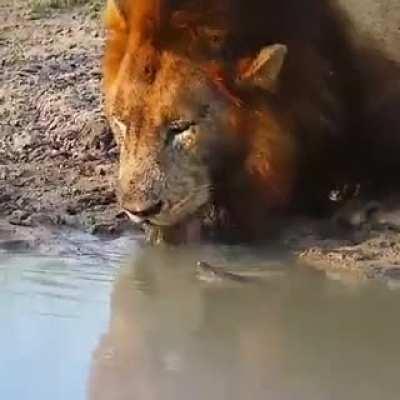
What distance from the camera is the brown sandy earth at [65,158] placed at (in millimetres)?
5043

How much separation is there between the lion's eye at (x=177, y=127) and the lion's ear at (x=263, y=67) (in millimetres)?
221

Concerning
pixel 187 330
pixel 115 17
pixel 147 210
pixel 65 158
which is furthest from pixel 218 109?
pixel 65 158

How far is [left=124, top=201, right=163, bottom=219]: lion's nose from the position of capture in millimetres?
4785

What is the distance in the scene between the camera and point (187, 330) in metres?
4.20

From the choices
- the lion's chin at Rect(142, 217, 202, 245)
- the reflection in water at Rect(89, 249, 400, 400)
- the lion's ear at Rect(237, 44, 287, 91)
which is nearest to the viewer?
the reflection in water at Rect(89, 249, 400, 400)

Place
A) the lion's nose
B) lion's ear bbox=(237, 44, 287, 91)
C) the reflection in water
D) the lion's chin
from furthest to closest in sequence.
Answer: the lion's chin
lion's ear bbox=(237, 44, 287, 91)
the lion's nose
the reflection in water

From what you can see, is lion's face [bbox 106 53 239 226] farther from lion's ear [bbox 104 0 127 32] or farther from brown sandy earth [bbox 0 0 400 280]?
brown sandy earth [bbox 0 0 400 280]

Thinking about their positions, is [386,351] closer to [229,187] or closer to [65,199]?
[229,187]

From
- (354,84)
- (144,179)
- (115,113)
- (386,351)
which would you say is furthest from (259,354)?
(354,84)

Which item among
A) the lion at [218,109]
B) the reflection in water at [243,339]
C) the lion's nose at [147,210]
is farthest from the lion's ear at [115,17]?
the reflection in water at [243,339]

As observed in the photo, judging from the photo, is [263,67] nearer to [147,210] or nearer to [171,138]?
[171,138]

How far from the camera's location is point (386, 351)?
3.95m

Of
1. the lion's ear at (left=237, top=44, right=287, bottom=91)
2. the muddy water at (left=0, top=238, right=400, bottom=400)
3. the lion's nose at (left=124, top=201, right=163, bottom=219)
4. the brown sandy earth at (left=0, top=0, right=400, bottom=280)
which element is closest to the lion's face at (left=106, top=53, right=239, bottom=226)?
the lion's nose at (left=124, top=201, right=163, bottom=219)

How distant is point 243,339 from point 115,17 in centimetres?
147
